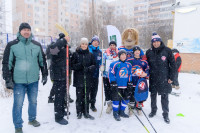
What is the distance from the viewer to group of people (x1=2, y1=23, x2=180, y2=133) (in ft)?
9.43

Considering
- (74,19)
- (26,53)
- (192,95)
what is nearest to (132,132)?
(26,53)

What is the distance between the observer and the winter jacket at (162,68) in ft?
12.1

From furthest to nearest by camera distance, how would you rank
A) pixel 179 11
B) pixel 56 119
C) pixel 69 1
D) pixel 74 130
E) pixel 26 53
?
pixel 69 1 → pixel 179 11 → pixel 56 119 → pixel 74 130 → pixel 26 53

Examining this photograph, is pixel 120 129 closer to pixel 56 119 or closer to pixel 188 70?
pixel 56 119

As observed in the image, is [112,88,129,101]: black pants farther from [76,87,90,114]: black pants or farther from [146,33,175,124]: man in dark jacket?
[146,33,175,124]: man in dark jacket

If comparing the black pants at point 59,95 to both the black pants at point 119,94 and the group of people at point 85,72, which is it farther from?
the black pants at point 119,94

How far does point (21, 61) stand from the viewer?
2.87m

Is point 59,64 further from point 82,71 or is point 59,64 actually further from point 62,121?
point 62,121

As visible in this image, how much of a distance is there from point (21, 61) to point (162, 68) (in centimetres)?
321

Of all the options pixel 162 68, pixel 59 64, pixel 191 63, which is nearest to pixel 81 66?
pixel 59 64

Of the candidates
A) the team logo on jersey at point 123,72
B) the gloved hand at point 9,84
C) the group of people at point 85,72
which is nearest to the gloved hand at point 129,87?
the group of people at point 85,72

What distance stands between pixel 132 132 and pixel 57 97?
71.5 inches

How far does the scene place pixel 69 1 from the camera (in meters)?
58.1

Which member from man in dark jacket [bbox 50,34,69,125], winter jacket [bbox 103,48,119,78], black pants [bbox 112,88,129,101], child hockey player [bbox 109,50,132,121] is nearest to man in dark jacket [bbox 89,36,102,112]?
winter jacket [bbox 103,48,119,78]
